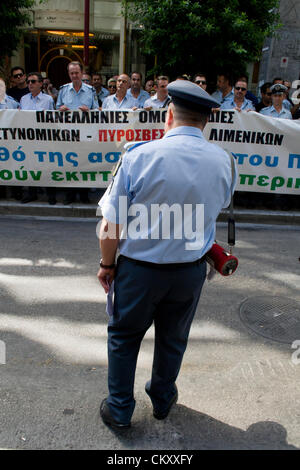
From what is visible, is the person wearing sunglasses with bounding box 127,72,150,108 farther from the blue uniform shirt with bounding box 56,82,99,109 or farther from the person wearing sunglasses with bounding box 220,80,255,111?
the person wearing sunglasses with bounding box 220,80,255,111

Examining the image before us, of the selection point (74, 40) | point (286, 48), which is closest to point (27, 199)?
point (74, 40)

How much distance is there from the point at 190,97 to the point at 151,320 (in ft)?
4.00

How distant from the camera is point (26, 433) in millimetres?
2426

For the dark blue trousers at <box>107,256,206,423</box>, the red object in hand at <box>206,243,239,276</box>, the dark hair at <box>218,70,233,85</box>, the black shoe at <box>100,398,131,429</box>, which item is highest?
the dark hair at <box>218,70,233,85</box>

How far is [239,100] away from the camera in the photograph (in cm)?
719

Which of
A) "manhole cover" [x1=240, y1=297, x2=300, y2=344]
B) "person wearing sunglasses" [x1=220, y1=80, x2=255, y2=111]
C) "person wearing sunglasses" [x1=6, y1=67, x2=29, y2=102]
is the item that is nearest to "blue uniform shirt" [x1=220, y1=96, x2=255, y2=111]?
"person wearing sunglasses" [x1=220, y1=80, x2=255, y2=111]

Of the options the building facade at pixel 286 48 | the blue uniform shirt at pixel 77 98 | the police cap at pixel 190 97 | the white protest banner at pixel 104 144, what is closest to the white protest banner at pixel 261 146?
the white protest banner at pixel 104 144

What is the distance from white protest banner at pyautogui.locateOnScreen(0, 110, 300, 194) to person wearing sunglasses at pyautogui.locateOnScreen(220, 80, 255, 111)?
1.98 ft

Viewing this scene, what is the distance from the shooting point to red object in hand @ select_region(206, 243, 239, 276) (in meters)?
2.37

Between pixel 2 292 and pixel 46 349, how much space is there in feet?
3.75

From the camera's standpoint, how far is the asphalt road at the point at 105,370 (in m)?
2.47

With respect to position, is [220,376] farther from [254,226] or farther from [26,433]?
[254,226]

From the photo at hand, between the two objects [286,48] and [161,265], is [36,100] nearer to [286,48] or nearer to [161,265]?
[161,265]

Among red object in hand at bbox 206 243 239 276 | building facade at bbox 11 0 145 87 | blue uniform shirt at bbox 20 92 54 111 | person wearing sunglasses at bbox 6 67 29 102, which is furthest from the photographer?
building facade at bbox 11 0 145 87
